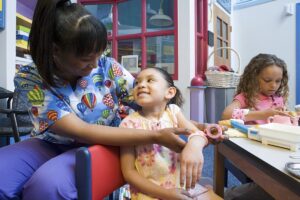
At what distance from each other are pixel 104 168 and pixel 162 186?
0.57ft

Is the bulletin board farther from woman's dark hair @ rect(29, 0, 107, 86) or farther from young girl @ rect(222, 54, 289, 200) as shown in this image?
young girl @ rect(222, 54, 289, 200)

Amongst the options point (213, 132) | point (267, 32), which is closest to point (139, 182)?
point (213, 132)

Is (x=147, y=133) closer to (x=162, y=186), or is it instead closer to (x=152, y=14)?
(x=162, y=186)

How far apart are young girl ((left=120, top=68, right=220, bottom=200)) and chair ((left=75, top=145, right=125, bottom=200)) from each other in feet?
0.19

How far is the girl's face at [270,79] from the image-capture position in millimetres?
1376

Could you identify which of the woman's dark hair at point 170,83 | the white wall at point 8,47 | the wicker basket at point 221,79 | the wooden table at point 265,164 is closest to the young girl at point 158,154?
the woman's dark hair at point 170,83

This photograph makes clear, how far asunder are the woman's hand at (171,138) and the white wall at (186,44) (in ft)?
6.06

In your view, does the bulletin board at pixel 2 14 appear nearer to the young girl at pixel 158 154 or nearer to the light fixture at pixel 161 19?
the light fixture at pixel 161 19

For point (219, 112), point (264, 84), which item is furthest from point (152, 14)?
point (264, 84)

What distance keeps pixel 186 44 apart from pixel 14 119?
1526mm

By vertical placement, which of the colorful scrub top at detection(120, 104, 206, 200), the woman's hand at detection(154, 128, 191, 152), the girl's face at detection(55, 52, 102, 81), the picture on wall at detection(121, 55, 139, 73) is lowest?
the colorful scrub top at detection(120, 104, 206, 200)

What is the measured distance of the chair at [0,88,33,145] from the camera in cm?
150

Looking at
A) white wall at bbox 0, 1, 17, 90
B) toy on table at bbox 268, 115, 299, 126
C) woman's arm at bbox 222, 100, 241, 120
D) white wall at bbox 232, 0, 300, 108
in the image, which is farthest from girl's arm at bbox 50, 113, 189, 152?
white wall at bbox 232, 0, 300, 108

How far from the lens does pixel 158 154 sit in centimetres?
72
